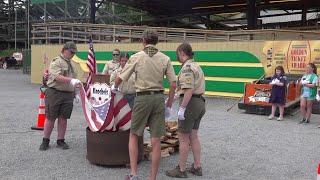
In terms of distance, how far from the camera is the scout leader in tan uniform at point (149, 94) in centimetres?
496

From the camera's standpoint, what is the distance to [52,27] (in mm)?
21688

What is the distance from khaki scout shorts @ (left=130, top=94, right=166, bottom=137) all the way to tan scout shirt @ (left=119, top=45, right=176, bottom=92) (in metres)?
0.12

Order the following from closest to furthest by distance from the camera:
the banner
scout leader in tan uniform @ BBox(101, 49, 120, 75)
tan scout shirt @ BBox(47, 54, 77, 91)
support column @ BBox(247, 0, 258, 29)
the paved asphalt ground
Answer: the paved asphalt ground, tan scout shirt @ BBox(47, 54, 77, 91), scout leader in tan uniform @ BBox(101, 49, 120, 75), the banner, support column @ BBox(247, 0, 258, 29)

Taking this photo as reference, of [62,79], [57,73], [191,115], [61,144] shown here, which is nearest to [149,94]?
[191,115]

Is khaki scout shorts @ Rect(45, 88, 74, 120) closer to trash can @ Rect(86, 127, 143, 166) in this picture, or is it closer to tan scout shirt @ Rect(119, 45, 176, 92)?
trash can @ Rect(86, 127, 143, 166)

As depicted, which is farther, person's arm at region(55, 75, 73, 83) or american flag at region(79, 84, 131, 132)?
person's arm at region(55, 75, 73, 83)

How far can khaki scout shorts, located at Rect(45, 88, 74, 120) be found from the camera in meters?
6.59

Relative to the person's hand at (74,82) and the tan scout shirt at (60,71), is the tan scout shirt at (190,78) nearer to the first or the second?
the person's hand at (74,82)

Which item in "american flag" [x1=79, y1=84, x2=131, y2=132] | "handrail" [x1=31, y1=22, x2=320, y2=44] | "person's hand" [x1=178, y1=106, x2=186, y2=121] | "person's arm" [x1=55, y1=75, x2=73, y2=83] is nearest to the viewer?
"person's hand" [x1=178, y1=106, x2=186, y2=121]

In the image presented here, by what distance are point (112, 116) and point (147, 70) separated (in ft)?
3.66

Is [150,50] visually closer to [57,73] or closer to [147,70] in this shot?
[147,70]

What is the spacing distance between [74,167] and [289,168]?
10.5 feet

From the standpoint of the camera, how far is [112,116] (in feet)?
18.8

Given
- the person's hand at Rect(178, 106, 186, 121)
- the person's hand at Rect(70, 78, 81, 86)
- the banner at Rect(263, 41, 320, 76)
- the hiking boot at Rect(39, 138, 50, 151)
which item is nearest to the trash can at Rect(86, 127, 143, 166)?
the person's hand at Rect(70, 78, 81, 86)
